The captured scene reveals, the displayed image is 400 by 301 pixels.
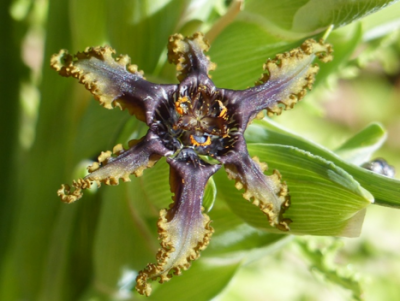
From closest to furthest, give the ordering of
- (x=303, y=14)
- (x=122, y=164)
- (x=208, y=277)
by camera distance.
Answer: (x=122, y=164) < (x=303, y=14) < (x=208, y=277)

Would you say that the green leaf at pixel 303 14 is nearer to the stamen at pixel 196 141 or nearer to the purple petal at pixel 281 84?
the purple petal at pixel 281 84

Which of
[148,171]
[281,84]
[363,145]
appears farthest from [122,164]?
[363,145]

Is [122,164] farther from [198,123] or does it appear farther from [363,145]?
[363,145]

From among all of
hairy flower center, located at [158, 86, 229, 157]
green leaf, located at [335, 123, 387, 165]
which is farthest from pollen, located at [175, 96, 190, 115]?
green leaf, located at [335, 123, 387, 165]

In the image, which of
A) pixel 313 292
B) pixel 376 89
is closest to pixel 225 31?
pixel 313 292

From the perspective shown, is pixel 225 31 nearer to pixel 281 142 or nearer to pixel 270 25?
pixel 270 25

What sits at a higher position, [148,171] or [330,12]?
[330,12]
